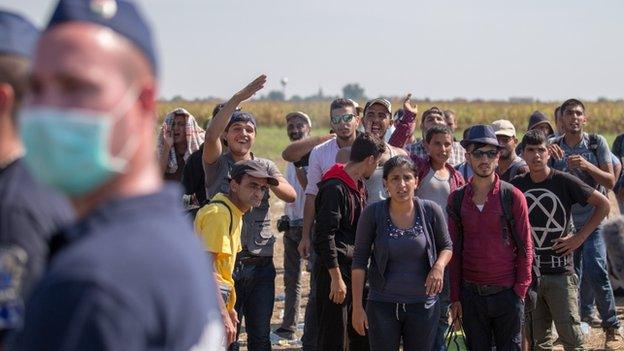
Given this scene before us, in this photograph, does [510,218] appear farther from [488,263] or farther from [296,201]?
[296,201]

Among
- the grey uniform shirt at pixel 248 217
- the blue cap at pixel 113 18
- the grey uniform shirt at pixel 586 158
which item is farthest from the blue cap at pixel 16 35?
the grey uniform shirt at pixel 586 158

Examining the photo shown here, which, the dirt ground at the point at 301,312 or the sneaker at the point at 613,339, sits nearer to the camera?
the sneaker at the point at 613,339

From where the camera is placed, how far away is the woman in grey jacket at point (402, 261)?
22.9 ft

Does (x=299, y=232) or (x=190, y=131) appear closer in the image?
(x=190, y=131)

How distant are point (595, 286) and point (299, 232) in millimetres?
2809

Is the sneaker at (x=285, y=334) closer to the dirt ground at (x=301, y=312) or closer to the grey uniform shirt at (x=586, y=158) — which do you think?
the dirt ground at (x=301, y=312)

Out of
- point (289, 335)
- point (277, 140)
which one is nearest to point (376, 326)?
point (289, 335)

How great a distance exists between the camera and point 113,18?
2.12 meters

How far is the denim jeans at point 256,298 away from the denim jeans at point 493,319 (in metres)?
1.42

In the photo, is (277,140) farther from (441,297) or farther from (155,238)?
(155,238)

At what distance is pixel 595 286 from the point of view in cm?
948

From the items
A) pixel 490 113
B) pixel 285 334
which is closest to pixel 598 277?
pixel 285 334

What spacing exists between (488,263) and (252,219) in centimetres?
177

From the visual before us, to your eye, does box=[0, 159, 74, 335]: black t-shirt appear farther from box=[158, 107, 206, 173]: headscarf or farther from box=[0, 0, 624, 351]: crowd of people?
box=[158, 107, 206, 173]: headscarf
